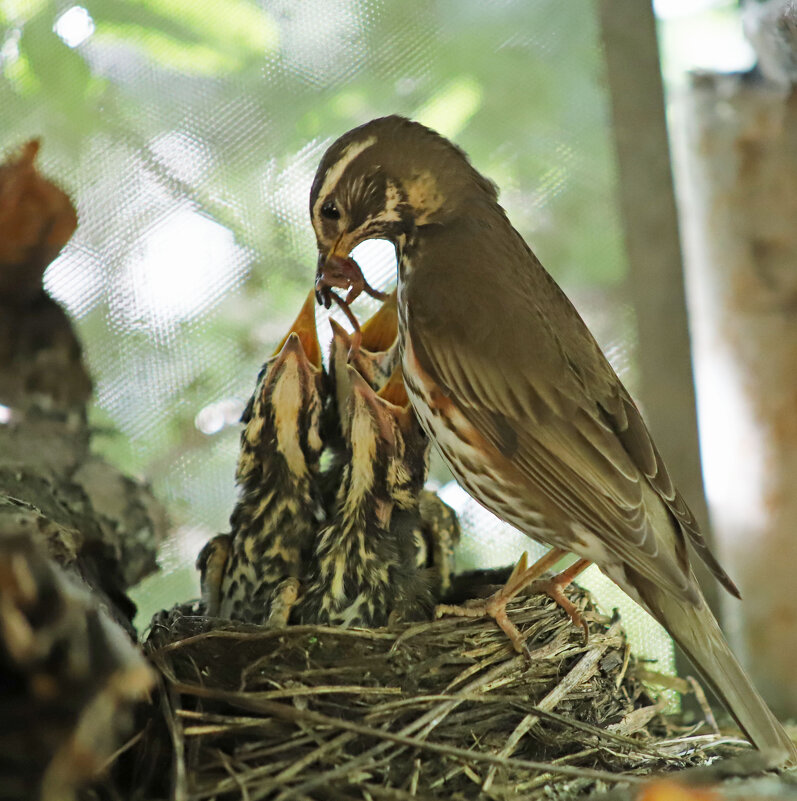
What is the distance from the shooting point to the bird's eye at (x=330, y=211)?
5.81 feet

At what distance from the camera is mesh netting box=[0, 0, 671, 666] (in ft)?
7.53

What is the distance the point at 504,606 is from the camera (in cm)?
168

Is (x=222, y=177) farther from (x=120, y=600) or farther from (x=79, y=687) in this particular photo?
(x=79, y=687)

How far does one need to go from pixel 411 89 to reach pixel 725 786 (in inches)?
70.0

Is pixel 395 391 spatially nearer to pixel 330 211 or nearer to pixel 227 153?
pixel 330 211

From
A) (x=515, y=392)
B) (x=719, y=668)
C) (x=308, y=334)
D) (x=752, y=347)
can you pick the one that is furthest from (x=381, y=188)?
(x=719, y=668)

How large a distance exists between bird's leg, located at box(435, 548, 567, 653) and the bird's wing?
0.19m

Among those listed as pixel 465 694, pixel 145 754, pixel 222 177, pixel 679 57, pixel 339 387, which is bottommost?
pixel 465 694

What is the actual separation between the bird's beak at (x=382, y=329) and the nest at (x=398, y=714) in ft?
2.26

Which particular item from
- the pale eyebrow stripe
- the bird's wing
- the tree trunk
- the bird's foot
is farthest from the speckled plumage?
the tree trunk

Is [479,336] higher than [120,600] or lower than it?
higher

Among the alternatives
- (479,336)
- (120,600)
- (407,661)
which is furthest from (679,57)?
(120,600)

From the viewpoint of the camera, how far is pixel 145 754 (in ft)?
4.44

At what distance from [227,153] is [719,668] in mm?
1687
